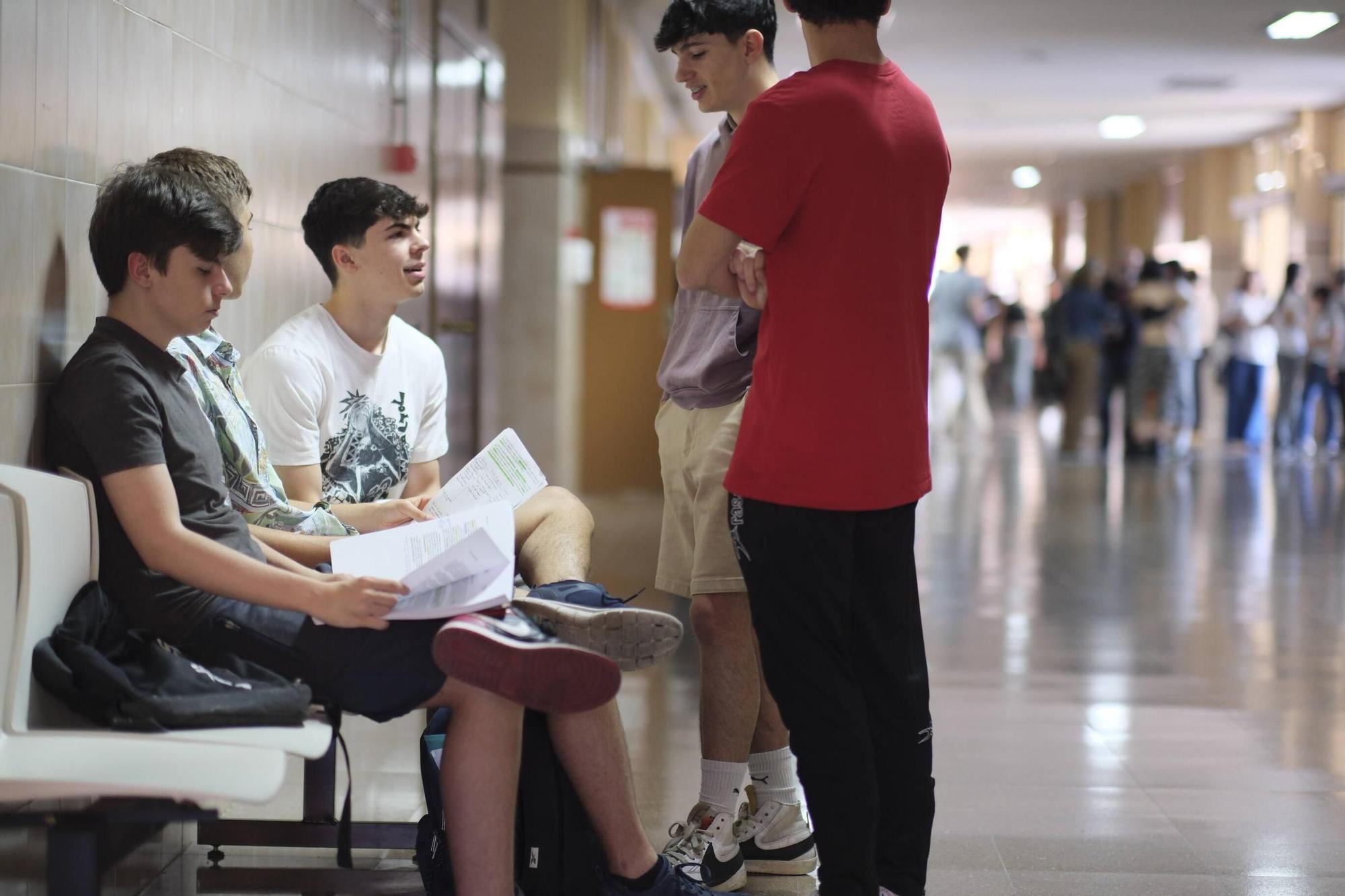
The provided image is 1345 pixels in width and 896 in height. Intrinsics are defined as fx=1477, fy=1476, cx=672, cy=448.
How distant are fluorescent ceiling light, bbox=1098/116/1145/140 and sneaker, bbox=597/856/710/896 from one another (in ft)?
55.2

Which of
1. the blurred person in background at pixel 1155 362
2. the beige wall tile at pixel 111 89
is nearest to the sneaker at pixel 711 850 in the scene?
the beige wall tile at pixel 111 89

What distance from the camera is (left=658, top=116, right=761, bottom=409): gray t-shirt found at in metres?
2.60

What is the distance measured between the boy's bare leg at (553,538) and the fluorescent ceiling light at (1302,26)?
A: 10468 millimetres

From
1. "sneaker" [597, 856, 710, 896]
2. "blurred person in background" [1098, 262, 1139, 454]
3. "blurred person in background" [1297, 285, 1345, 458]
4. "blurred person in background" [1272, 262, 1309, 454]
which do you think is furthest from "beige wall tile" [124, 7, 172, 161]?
"blurred person in background" [1297, 285, 1345, 458]

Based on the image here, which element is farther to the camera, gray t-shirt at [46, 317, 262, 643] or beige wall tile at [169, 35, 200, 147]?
beige wall tile at [169, 35, 200, 147]

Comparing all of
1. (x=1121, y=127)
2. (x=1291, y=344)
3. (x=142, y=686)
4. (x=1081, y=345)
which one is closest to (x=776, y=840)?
(x=142, y=686)

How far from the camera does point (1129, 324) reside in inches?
511

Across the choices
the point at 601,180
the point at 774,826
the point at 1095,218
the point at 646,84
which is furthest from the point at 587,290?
the point at 1095,218

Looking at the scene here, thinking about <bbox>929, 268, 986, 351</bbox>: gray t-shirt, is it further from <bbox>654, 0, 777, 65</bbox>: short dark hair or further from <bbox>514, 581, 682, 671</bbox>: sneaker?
<bbox>514, 581, 682, 671</bbox>: sneaker

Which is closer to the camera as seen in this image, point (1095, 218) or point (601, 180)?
point (601, 180)

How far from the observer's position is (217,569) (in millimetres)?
2018

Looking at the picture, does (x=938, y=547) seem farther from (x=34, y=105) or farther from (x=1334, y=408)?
(x=1334, y=408)

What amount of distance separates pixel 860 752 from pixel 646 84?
12.9 metres

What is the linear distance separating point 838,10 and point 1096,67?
42.1 ft
